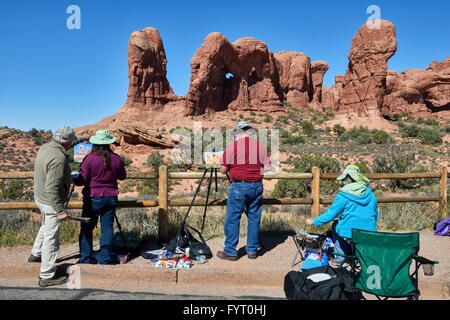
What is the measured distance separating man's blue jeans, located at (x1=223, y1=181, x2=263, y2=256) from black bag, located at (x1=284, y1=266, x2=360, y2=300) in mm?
1177

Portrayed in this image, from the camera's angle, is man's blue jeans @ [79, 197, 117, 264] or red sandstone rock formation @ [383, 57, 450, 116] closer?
man's blue jeans @ [79, 197, 117, 264]

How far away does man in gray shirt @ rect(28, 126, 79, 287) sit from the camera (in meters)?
3.44

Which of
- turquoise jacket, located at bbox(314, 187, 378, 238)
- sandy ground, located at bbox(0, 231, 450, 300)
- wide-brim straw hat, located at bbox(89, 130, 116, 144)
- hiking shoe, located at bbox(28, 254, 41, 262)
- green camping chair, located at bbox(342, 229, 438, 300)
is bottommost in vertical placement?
sandy ground, located at bbox(0, 231, 450, 300)

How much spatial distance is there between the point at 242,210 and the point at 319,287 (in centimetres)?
158

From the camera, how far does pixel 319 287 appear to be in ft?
9.89

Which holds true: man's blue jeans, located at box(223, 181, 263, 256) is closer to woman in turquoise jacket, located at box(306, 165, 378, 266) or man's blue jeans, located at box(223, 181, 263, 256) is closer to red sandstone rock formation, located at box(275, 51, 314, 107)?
woman in turquoise jacket, located at box(306, 165, 378, 266)

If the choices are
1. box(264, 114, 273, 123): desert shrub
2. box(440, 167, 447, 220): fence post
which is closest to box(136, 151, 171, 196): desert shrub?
box(440, 167, 447, 220): fence post

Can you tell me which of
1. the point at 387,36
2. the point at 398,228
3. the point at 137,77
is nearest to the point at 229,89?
the point at 137,77

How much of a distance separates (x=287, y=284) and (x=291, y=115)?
49224mm

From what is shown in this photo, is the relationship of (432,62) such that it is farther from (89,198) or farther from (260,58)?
(89,198)

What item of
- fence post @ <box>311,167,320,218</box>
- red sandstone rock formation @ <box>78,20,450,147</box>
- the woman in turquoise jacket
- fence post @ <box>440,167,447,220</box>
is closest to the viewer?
the woman in turquoise jacket

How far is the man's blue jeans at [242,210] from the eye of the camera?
4238 millimetres

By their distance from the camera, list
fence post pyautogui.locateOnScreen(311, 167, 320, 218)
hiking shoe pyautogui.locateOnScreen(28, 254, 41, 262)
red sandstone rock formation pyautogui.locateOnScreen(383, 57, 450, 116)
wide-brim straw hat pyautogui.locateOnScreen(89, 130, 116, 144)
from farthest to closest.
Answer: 1. red sandstone rock formation pyautogui.locateOnScreen(383, 57, 450, 116)
2. fence post pyautogui.locateOnScreen(311, 167, 320, 218)
3. hiking shoe pyautogui.locateOnScreen(28, 254, 41, 262)
4. wide-brim straw hat pyautogui.locateOnScreen(89, 130, 116, 144)

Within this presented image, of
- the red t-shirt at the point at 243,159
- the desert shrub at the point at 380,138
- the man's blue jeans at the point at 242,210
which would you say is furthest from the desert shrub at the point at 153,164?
the desert shrub at the point at 380,138
